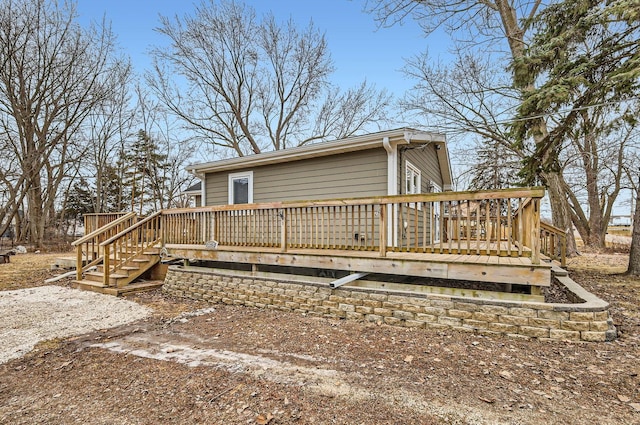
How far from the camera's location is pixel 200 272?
7.05 m

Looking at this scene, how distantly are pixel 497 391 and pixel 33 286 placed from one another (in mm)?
10098

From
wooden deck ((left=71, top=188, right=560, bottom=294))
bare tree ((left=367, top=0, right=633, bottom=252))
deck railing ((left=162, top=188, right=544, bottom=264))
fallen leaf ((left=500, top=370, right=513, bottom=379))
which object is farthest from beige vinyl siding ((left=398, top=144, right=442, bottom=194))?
fallen leaf ((left=500, top=370, right=513, bottom=379))

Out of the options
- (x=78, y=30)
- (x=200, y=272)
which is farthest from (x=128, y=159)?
(x=200, y=272)

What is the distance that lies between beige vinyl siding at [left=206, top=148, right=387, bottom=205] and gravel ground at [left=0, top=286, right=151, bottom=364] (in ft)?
13.7

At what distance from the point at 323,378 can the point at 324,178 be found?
549 centimetres

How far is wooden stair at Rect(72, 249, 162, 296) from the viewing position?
7.27m

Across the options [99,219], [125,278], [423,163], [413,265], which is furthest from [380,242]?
[99,219]

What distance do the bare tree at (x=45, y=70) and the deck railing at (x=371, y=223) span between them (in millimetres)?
11241

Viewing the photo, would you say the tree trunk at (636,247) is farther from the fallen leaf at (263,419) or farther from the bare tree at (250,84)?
the bare tree at (250,84)

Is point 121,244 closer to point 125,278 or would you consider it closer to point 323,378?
point 125,278

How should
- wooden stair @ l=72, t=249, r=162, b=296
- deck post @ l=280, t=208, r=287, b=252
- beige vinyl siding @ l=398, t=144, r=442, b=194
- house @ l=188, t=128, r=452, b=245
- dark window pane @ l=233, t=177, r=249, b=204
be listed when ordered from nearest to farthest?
deck post @ l=280, t=208, r=287, b=252
house @ l=188, t=128, r=452, b=245
wooden stair @ l=72, t=249, r=162, b=296
beige vinyl siding @ l=398, t=144, r=442, b=194
dark window pane @ l=233, t=177, r=249, b=204

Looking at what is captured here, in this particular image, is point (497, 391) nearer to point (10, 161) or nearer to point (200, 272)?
point (200, 272)

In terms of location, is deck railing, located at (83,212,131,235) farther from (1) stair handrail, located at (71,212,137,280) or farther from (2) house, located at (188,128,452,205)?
(2) house, located at (188,128,452,205)

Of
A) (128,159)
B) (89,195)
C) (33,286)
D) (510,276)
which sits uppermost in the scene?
(128,159)
